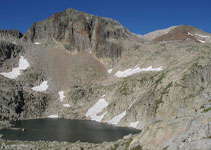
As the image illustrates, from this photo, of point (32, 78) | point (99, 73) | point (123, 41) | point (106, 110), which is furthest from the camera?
point (123, 41)

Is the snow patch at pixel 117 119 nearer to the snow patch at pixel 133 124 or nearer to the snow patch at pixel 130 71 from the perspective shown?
the snow patch at pixel 133 124

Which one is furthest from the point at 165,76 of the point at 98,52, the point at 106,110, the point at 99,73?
the point at 98,52

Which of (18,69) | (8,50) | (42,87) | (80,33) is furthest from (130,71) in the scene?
(8,50)

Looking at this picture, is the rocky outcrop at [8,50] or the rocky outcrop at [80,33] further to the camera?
the rocky outcrop at [80,33]

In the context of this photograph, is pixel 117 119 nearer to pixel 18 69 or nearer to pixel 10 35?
pixel 18 69

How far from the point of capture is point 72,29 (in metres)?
143

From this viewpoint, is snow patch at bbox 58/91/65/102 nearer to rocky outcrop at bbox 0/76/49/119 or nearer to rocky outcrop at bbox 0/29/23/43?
rocky outcrop at bbox 0/76/49/119

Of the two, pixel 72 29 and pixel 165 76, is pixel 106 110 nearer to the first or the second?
pixel 165 76

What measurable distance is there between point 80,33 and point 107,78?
35839 mm

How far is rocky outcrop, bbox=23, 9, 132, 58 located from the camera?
137m

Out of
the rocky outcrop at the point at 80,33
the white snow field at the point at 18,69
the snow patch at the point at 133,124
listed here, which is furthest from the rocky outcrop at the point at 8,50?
the snow patch at the point at 133,124

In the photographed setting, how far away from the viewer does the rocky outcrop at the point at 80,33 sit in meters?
137

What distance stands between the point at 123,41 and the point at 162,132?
4725 inches

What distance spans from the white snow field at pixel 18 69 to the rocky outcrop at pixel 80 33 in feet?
63.3
